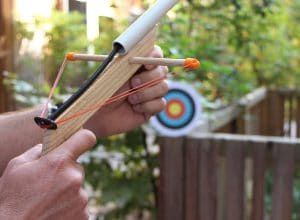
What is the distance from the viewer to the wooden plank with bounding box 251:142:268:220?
2197 millimetres

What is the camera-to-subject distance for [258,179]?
2234 mm

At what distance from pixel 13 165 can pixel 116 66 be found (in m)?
0.26

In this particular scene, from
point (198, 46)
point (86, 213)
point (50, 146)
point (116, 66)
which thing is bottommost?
point (86, 213)

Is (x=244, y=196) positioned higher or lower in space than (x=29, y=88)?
lower

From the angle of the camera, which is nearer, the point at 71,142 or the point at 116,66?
the point at 71,142

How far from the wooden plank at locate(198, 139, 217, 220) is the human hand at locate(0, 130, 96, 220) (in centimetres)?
144

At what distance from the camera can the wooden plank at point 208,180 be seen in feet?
7.50

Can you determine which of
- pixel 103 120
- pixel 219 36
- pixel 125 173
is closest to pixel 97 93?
pixel 103 120

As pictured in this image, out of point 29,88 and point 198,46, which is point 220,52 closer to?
point 198,46

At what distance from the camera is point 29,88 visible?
2.41 metres

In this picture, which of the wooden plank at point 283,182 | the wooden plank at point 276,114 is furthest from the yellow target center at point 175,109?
the wooden plank at point 276,114

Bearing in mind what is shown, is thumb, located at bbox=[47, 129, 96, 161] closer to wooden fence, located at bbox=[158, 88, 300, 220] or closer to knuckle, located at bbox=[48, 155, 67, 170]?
knuckle, located at bbox=[48, 155, 67, 170]

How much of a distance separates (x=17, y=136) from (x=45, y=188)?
1.41 feet

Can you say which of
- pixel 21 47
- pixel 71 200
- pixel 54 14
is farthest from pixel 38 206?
pixel 21 47
